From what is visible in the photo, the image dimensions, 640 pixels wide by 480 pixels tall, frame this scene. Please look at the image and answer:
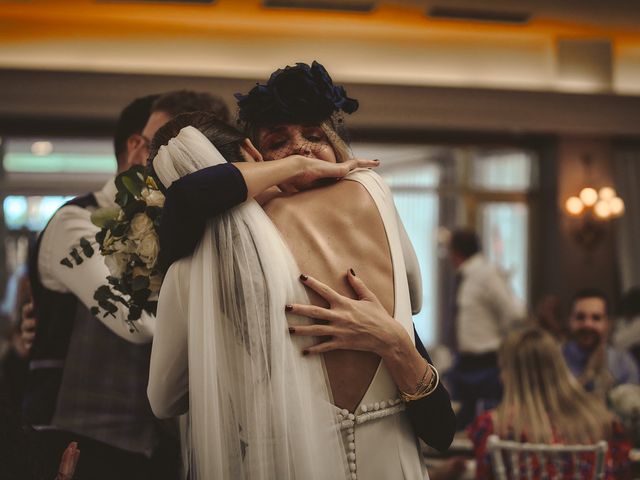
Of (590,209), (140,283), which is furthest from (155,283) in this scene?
(590,209)

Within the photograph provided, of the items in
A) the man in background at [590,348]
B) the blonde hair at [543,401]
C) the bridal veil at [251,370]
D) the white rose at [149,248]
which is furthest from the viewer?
the man in background at [590,348]

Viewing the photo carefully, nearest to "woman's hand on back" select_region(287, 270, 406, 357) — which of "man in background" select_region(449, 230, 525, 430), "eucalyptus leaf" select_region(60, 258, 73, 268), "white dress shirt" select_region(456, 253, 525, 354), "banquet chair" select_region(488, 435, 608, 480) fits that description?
"eucalyptus leaf" select_region(60, 258, 73, 268)

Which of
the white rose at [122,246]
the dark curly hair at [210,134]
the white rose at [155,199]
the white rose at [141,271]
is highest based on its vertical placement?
the dark curly hair at [210,134]

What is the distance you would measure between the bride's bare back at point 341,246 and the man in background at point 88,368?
2.13ft

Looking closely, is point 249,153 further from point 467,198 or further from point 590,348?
point 467,198

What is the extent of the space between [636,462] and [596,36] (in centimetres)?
615

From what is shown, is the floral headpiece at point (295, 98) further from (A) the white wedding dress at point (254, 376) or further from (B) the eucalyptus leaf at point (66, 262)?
(B) the eucalyptus leaf at point (66, 262)

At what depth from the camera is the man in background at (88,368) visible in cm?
227

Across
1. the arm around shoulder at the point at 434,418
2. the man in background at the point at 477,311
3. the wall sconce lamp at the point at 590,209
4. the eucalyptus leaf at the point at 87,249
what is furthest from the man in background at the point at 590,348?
the wall sconce lamp at the point at 590,209

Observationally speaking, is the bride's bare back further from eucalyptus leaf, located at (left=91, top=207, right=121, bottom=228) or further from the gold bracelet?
eucalyptus leaf, located at (left=91, top=207, right=121, bottom=228)

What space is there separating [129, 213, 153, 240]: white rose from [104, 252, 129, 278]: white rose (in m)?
0.05

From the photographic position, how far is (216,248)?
164cm

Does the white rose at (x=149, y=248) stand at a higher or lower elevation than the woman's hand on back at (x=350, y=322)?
higher

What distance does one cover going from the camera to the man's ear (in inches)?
70.3
